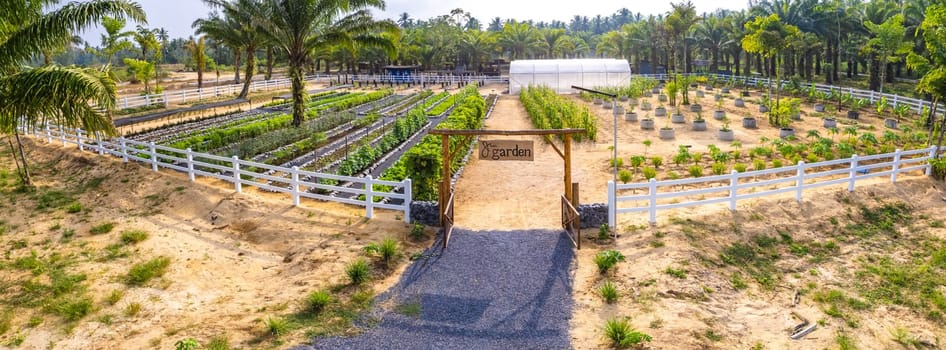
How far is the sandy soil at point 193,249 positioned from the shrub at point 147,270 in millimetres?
143

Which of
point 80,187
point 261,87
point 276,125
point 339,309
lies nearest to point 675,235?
point 339,309

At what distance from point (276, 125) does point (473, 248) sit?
1657 cm

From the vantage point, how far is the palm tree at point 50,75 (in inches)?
468

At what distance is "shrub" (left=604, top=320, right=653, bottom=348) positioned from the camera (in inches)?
324

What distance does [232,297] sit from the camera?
34.0ft

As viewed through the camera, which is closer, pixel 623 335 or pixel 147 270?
pixel 623 335

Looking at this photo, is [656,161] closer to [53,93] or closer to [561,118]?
[561,118]

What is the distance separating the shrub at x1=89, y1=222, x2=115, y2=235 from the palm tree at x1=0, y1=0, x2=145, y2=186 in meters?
2.11

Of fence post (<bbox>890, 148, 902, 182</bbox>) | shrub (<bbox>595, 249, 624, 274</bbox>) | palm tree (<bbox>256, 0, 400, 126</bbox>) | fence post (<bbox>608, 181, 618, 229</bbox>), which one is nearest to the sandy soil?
shrub (<bbox>595, 249, 624, 274</bbox>)

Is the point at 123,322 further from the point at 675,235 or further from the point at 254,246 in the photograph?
the point at 675,235

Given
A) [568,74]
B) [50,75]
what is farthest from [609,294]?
[568,74]

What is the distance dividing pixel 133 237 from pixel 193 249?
1.61 m

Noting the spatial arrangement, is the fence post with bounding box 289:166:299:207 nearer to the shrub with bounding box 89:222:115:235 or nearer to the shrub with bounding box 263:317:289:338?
the shrub with bounding box 89:222:115:235

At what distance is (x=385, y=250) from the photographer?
11.3m
